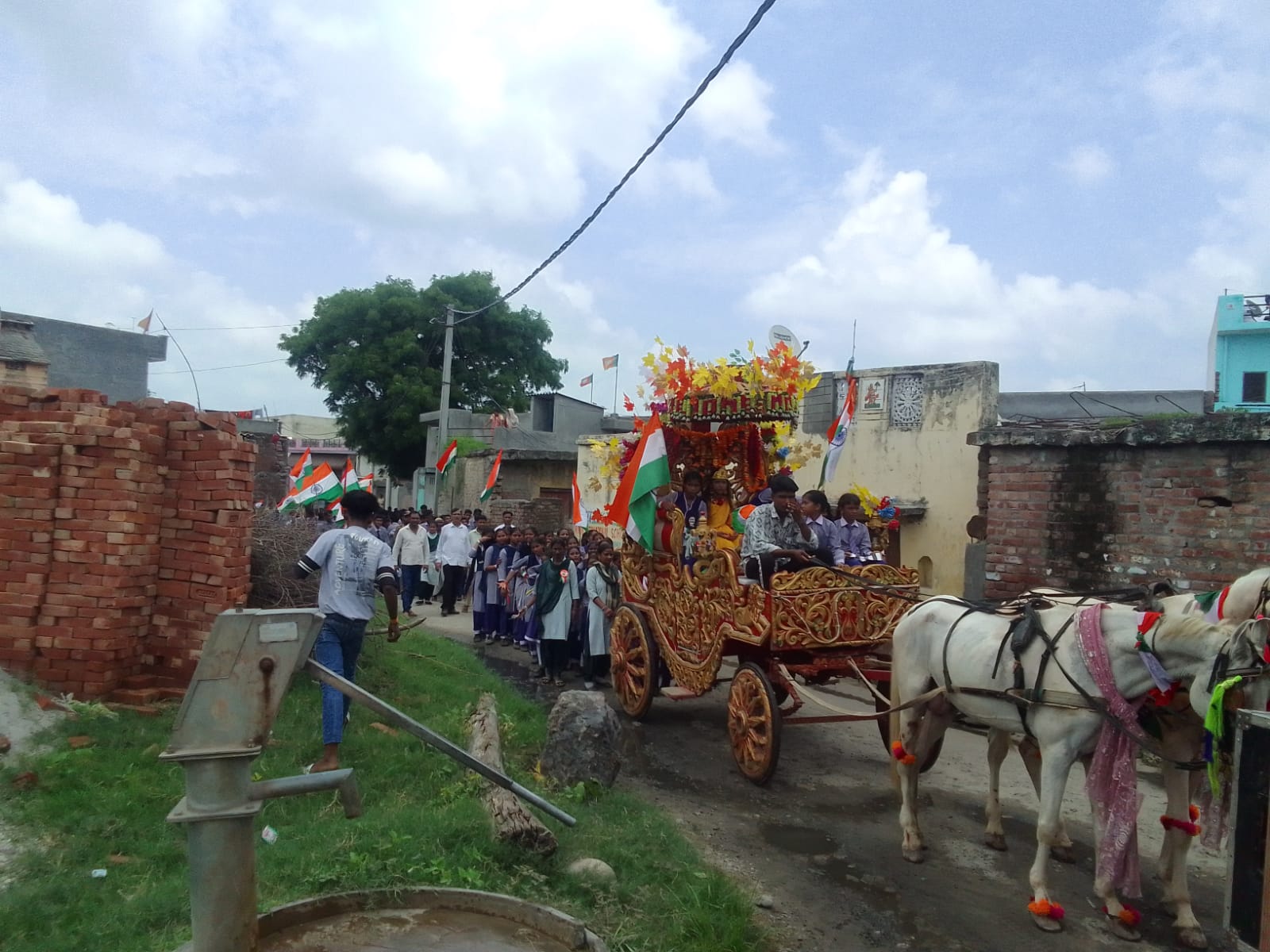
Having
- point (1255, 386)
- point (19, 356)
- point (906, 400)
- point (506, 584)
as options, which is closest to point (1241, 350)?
point (1255, 386)

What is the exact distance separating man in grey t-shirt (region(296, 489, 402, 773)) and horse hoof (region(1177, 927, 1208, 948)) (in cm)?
467

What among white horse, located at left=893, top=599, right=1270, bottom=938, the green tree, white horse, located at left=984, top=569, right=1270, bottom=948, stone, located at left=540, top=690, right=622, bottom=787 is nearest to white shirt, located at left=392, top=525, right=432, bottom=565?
stone, located at left=540, top=690, right=622, bottom=787

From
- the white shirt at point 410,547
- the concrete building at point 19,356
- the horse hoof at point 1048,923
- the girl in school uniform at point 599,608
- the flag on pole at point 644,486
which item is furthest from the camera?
the concrete building at point 19,356

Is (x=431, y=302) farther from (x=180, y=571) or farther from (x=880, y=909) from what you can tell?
(x=880, y=909)

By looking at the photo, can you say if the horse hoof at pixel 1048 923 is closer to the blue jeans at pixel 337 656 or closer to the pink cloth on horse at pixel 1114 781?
the pink cloth on horse at pixel 1114 781

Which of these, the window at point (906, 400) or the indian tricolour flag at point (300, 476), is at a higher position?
the window at point (906, 400)

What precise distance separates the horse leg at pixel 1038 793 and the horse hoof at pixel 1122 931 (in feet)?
2.08

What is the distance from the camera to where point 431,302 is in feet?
95.8

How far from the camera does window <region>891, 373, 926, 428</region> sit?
53.4ft

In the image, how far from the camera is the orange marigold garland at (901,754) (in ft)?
18.6

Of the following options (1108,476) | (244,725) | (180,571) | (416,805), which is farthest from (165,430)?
(1108,476)

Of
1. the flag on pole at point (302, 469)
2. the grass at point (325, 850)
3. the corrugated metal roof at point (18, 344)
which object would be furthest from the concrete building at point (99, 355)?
the grass at point (325, 850)

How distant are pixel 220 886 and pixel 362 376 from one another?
2692cm

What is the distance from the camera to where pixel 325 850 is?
166 inches
